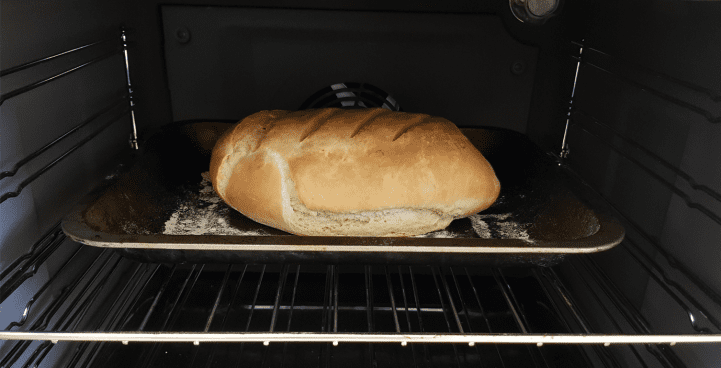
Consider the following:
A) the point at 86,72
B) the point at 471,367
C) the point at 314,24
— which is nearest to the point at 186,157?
the point at 86,72

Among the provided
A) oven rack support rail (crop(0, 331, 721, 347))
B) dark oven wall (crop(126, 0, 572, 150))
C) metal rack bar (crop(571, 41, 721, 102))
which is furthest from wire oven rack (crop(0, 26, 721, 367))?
metal rack bar (crop(571, 41, 721, 102))

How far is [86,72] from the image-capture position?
0.82m

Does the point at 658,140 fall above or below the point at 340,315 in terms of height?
above

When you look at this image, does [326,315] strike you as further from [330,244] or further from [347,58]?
[347,58]

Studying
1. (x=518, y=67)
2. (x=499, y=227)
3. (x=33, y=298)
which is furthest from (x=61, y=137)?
(x=518, y=67)

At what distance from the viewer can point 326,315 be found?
34.0 inches

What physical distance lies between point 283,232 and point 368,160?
0.20m

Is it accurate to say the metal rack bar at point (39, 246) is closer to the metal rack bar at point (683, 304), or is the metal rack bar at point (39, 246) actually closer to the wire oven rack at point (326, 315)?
the wire oven rack at point (326, 315)

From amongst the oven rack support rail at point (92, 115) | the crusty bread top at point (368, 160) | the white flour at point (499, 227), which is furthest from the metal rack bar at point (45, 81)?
the white flour at point (499, 227)

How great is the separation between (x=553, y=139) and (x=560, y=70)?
0.14 m

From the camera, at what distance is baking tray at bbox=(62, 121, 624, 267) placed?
0.60 meters

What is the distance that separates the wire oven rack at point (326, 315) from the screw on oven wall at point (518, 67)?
20 cm

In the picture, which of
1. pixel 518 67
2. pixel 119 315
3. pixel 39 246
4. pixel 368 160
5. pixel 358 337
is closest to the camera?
pixel 358 337

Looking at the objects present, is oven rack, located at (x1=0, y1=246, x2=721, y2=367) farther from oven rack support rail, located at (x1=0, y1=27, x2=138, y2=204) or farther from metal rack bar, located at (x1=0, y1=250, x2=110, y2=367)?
oven rack support rail, located at (x1=0, y1=27, x2=138, y2=204)
